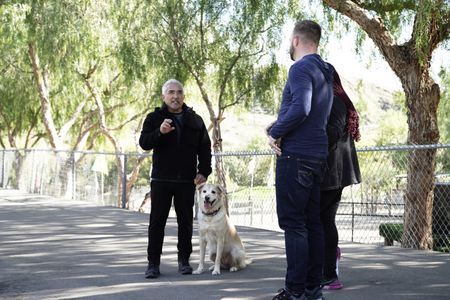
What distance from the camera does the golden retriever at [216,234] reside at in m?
7.43

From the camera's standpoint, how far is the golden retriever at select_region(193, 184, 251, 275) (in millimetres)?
7426

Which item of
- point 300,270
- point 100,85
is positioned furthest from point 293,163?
point 100,85

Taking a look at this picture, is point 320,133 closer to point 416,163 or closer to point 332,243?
point 332,243

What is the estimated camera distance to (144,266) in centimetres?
812

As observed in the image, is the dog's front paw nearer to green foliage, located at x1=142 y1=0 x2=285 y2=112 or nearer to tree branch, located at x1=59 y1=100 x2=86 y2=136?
green foliage, located at x1=142 y1=0 x2=285 y2=112

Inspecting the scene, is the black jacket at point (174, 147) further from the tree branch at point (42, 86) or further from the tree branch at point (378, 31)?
the tree branch at point (42, 86)

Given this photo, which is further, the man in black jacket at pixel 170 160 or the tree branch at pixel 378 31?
the tree branch at pixel 378 31

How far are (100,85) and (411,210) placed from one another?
2186 centimetres

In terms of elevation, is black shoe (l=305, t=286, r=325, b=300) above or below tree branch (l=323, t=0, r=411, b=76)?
below

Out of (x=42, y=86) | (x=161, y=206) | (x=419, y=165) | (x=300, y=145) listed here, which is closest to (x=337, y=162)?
(x=300, y=145)

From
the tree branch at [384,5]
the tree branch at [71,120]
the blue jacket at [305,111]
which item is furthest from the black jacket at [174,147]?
the tree branch at [71,120]

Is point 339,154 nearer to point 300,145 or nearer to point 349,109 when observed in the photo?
point 349,109

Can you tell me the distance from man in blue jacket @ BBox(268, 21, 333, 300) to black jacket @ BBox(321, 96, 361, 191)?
287 mm

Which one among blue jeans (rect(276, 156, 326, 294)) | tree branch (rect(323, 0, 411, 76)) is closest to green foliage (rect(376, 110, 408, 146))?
tree branch (rect(323, 0, 411, 76))
